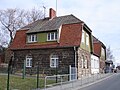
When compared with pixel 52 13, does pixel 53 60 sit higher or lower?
lower

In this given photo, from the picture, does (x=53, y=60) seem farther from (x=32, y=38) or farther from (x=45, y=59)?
(x=32, y=38)

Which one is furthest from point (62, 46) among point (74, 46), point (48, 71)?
point (48, 71)

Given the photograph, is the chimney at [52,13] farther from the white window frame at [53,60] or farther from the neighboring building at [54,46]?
the white window frame at [53,60]

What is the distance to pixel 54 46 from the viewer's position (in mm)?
34000

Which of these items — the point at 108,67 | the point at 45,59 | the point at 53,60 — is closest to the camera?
the point at 53,60

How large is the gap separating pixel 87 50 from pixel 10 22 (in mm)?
26726

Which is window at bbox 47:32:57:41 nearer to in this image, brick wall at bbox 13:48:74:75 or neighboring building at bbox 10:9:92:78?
neighboring building at bbox 10:9:92:78

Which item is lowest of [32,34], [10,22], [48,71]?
[48,71]

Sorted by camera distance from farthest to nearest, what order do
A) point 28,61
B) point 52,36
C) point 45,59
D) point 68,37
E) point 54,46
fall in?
1. point 28,61
2. point 45,59
3. point 52,36
4. point 54,46
5. point 68,37

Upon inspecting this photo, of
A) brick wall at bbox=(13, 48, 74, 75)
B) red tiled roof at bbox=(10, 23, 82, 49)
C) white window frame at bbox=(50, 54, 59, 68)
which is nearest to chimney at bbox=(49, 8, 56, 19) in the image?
red tiled roof at bbox=(10, 23, 82, 49)

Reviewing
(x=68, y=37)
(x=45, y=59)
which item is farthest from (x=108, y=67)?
(x=68, y=37)

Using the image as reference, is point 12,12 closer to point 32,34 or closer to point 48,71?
point 32,34

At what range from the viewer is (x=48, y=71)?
1361 inches

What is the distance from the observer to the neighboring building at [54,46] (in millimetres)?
33031
